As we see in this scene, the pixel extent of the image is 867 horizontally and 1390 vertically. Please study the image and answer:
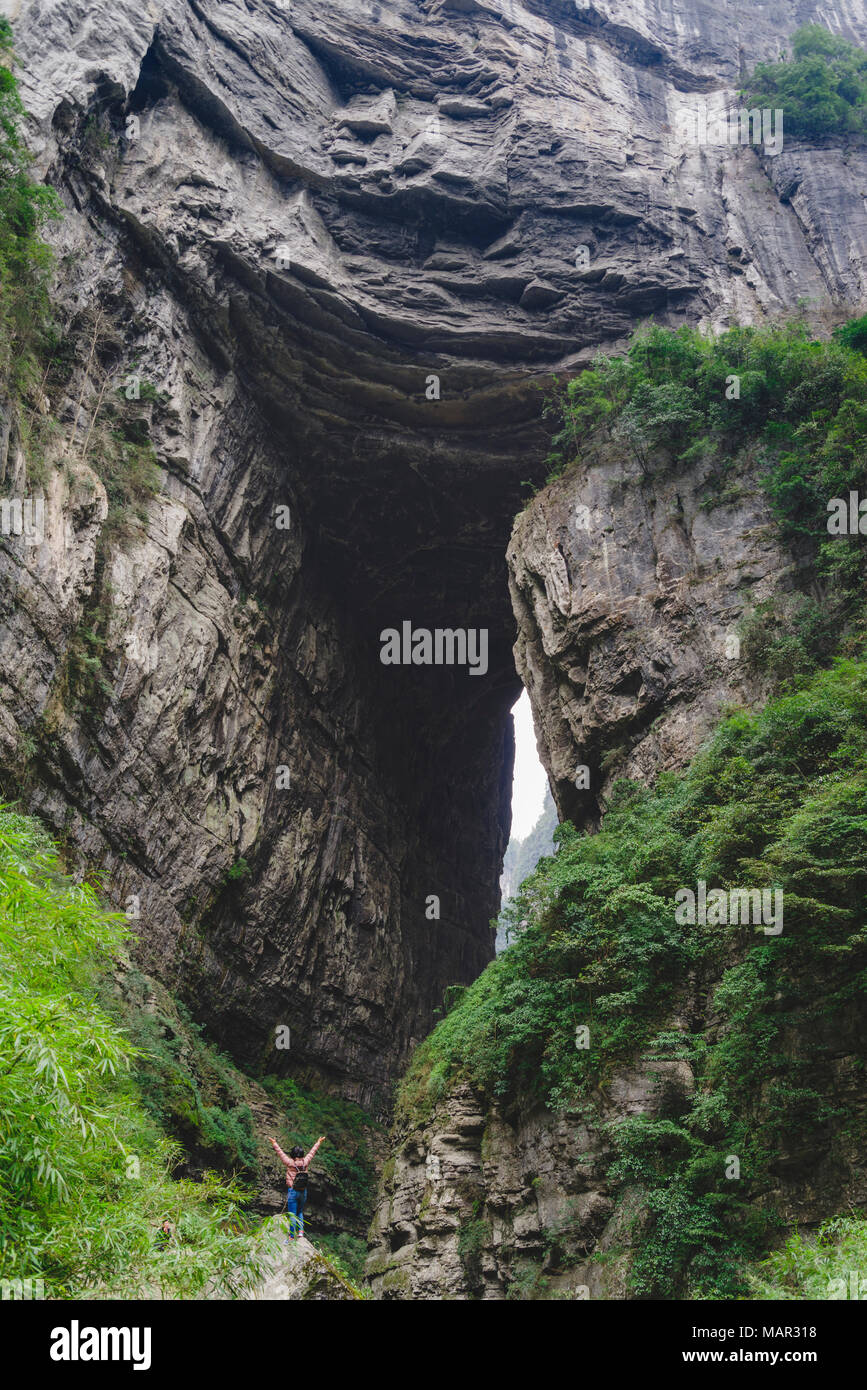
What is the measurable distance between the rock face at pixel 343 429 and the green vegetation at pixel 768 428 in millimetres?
999

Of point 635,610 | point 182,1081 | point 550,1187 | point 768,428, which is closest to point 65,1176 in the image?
point 550,1187

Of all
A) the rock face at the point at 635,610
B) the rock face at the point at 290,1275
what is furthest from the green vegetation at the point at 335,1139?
the rock face at the point at 290,1275

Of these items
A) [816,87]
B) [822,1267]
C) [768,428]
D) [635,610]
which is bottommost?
A: [822,1267]

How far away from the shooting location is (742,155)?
23516mm

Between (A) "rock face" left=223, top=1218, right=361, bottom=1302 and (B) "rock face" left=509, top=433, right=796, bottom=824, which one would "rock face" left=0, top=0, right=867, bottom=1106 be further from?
(A) "rock face" left=223, top=1218, right=361, bottom=1302

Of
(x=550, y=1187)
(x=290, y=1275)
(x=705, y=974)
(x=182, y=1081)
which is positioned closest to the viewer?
(x=290, y=1275)

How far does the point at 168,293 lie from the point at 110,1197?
16.3 m

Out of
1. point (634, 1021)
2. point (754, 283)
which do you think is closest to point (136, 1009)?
point (634, 1021)

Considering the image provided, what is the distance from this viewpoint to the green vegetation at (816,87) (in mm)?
22766

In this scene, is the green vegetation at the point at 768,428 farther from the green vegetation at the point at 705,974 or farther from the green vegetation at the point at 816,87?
the green vegetation at the point at 816,87

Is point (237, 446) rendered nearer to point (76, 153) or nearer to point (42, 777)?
point (76, 153)

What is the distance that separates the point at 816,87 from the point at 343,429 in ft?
50.0

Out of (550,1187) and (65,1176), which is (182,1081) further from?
(65,1176)

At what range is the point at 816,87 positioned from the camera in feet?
76.8
